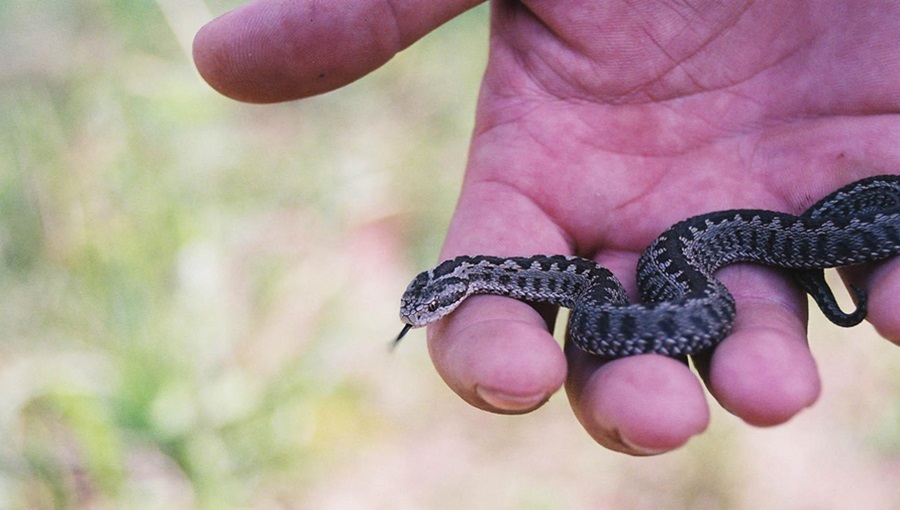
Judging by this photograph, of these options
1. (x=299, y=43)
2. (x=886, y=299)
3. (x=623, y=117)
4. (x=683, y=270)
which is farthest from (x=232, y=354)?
(x=886, y=299)

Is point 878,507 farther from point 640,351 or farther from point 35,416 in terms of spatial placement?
point 35,416

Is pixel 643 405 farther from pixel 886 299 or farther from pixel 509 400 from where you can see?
pixel 886 299

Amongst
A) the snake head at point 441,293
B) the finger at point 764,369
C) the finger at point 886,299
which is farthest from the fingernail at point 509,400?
the finger at point 886,299

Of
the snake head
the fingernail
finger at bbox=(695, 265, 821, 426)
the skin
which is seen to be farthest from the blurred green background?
the fingernail

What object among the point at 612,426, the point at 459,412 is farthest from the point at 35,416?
the point at 612,426

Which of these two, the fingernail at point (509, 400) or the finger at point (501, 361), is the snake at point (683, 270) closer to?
the finger at point (501, 361)

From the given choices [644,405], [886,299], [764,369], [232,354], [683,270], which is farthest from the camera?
[232,354]

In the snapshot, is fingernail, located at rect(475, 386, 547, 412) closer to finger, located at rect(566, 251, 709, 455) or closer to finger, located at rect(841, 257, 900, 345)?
finger, located at rect(566, 251, 709, 455)
